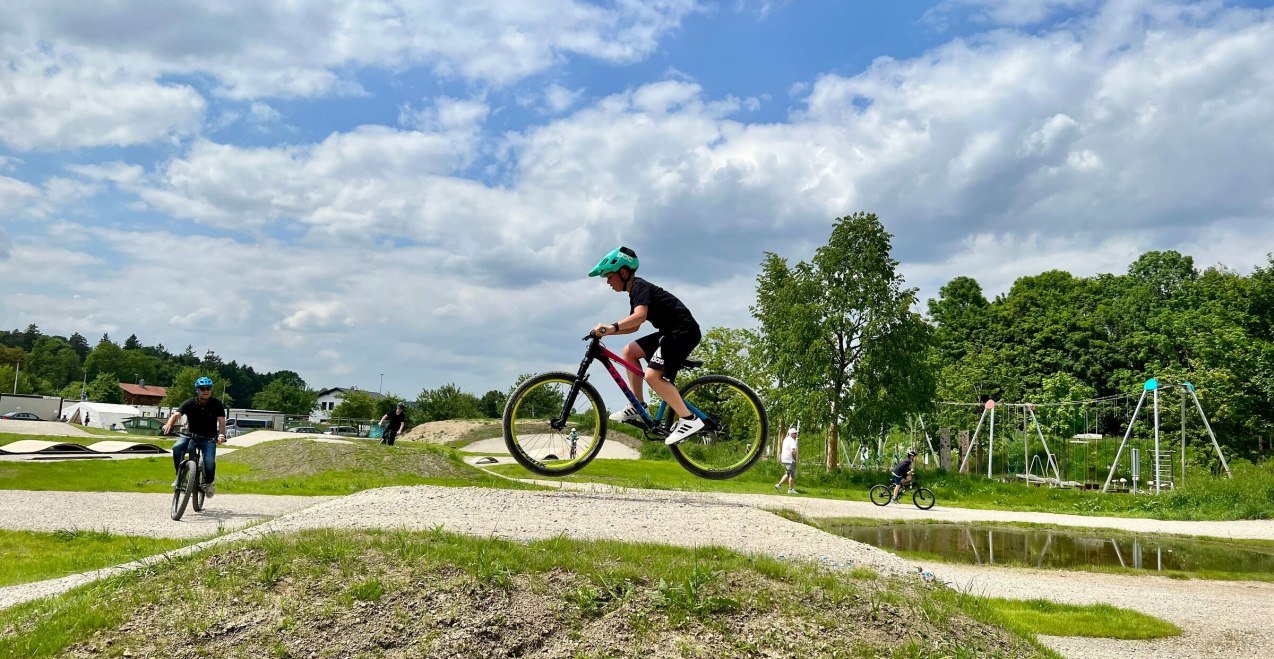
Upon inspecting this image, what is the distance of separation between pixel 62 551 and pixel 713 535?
30.5 feet

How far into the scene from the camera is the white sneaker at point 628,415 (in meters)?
11.3

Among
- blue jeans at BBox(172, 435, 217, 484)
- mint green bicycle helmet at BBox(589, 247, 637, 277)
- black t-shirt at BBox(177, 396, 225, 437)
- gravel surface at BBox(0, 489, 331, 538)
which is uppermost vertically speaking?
mint green bicycle helmet at BBox(589, 247, 637, 277)

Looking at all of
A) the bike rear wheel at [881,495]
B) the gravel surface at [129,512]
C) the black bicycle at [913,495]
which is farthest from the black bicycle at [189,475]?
the bike rear wheel at [881,495]

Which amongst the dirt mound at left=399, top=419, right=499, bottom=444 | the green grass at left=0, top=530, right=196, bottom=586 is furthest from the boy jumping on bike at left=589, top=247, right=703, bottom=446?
the dirt mound at left=399, top=419, right=499, bottom=444

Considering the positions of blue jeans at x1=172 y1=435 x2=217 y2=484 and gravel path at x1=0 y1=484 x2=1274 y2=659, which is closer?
gravel path at x1=0 y1=484 x2=1274 y2=659

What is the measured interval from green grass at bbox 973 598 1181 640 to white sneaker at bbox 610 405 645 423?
15.7ft

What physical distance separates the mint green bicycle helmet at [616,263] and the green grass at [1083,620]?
19.1ft

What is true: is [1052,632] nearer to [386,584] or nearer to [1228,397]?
[386,584]

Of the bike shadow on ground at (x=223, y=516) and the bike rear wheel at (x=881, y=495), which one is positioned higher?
the bike rear wheel at (x=881, y=495)

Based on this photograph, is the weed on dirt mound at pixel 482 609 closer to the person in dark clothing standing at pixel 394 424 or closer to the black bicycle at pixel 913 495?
the black bicycle at pixel 913 495

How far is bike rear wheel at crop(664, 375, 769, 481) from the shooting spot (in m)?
11.3

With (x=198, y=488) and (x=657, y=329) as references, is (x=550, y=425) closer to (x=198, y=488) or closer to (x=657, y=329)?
(x=657, y=329)

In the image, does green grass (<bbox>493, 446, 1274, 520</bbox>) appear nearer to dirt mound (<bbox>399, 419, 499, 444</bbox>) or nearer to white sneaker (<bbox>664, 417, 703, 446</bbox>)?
white sneaker (<bbox>664, 417, 703, 446</bbox>)

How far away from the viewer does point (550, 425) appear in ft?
37.3
